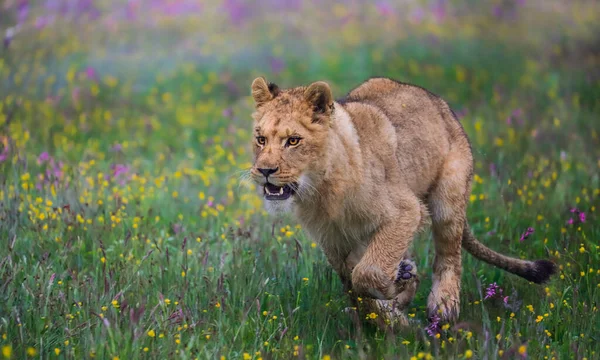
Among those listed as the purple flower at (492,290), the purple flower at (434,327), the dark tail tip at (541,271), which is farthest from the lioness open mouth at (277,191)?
the dark tail tip at (541,271)

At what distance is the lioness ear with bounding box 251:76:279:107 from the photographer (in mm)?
5598

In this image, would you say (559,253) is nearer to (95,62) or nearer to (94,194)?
(94,194)

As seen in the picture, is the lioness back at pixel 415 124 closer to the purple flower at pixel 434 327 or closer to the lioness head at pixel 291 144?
the lioness head at pixel 291 144

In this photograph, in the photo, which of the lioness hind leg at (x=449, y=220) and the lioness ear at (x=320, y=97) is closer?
the lioness ear at (x=320, y=97)

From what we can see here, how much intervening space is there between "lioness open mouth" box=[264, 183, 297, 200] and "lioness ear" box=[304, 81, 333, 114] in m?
0.53

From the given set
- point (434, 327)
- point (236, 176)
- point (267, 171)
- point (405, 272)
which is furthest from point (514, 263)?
point (236, 176)

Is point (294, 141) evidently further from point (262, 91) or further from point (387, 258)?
point (387, 258)

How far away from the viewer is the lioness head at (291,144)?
5.18 meters

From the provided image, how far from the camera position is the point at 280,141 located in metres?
5.27

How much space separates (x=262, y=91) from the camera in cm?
563

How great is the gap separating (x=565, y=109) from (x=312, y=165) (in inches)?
252

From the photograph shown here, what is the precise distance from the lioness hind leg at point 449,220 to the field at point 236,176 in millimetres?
213

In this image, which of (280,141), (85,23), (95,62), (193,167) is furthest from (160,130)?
(280,141)

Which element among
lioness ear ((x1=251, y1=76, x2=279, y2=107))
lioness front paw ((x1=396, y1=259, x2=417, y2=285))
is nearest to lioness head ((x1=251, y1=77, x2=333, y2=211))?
lioness ear ((x1=251, y1=76, x2=279, y2=107))
